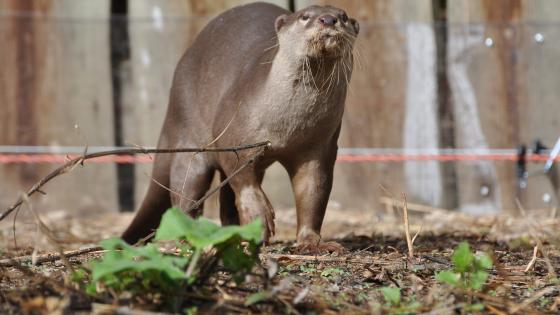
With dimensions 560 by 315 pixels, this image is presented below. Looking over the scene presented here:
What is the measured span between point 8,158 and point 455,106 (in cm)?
310

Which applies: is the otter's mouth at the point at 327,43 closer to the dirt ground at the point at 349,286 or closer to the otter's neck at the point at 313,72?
the otter's neck at the point at 313,72

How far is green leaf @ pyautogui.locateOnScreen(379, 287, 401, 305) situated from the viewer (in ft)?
8.09

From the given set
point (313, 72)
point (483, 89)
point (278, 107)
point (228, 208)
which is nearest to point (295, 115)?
point (278, 107)

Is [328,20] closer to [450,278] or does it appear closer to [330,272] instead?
[330,272]

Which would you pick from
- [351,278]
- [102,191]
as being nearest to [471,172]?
[102,191]

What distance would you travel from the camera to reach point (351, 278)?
2.92m

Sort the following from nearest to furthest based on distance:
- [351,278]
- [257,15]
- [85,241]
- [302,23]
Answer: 1. [351,278]
2. [302,23]
3. [257,15]
4. [85,241]

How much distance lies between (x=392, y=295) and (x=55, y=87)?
492 centimetres

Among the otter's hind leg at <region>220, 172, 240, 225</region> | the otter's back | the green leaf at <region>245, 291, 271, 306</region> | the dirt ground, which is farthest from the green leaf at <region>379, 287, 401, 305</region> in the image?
the otter's hind leg at <region>220, 172, 240, 225</region>

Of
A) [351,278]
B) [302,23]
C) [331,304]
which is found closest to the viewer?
[331,304]

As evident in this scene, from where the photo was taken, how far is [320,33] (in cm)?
385

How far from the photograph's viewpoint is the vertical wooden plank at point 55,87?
6.91 m

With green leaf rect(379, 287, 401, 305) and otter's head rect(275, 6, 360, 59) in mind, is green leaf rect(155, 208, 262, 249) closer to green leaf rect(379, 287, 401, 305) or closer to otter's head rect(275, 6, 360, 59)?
green leaf rect(379, 287, 401, 305)

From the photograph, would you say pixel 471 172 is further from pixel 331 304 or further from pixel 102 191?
pixel 331 304
